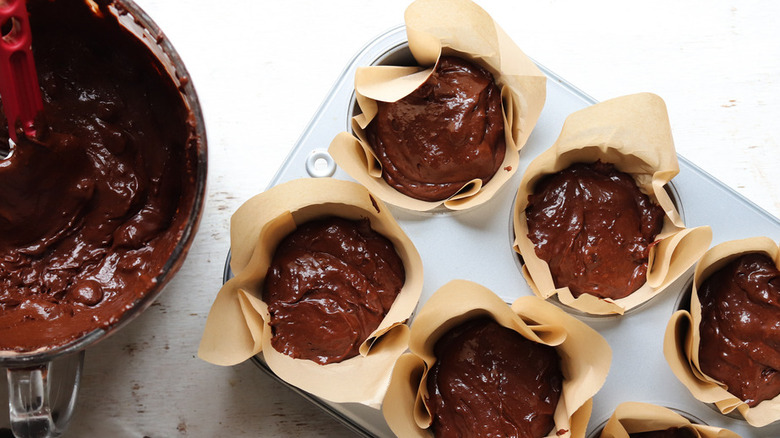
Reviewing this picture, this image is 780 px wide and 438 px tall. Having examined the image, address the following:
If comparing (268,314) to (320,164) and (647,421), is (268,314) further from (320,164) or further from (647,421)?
(647,421)

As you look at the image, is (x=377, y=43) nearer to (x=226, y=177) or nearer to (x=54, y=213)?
(x=226, y=177)

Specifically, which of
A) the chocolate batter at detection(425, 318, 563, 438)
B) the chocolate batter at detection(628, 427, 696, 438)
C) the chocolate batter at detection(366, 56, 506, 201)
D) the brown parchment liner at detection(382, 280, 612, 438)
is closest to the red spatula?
the chocolate batter at detection(366, 56, 506, 201)

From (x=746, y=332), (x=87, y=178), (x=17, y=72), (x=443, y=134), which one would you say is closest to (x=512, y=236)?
(x=443, y=134)

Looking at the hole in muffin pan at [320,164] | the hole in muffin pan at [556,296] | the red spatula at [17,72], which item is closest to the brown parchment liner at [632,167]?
the hole in muffin pan at [556,296]

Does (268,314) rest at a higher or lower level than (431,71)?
lower

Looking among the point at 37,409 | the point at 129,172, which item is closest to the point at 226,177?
the point at 129,172

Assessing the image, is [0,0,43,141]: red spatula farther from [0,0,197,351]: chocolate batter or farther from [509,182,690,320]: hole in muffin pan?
[509,182,690,320]: hole in muffin pan
